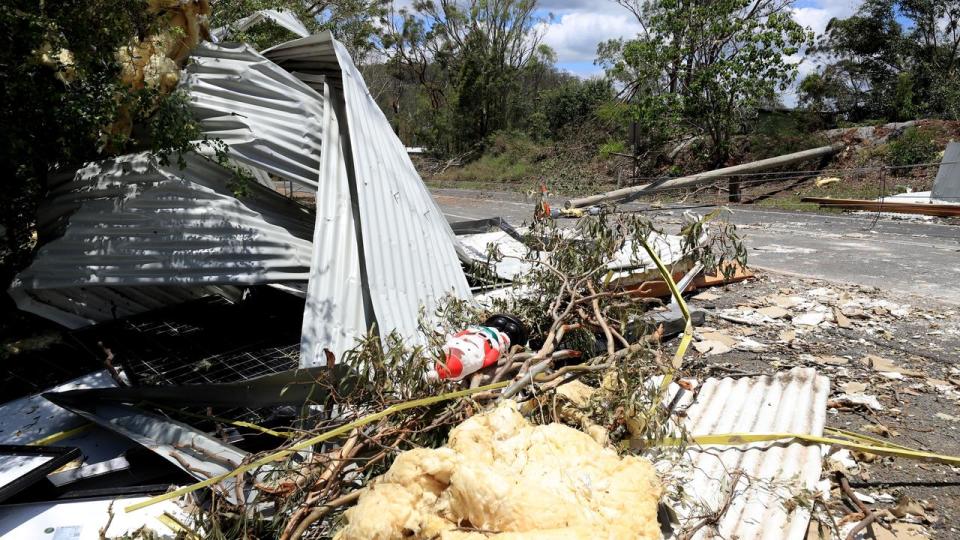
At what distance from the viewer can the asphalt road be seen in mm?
5695

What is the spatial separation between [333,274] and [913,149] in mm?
13430

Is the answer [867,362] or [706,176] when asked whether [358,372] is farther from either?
[706,176]

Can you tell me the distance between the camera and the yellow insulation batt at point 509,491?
5.22 ft

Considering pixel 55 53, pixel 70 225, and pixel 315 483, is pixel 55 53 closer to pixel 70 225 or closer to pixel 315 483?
pixel 70 225

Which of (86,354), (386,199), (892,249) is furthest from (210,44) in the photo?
(892,249)

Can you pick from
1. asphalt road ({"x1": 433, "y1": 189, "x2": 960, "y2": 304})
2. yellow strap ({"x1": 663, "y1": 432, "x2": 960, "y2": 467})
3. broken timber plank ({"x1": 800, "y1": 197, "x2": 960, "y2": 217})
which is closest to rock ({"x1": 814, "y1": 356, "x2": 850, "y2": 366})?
yellow strap ({"x1": 663, "y1": 432, "x2": 960, "y2": 467})

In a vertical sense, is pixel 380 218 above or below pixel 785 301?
above

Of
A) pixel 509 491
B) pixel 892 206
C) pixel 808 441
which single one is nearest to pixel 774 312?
pixel 808 441

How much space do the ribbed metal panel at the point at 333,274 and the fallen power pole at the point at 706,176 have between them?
518 centimetres

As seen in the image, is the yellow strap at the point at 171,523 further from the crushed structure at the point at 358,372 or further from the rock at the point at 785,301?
the rock at the point at 785,301

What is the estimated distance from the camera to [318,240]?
336 centimetres

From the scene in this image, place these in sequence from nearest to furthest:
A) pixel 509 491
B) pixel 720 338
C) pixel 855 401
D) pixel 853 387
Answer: pixel 509 491 < pixel 855 401 < pixel 853 387 < pixel 720 338

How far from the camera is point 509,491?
161cm

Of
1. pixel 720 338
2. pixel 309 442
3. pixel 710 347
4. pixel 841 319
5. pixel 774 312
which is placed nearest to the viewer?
pixel 309 442
